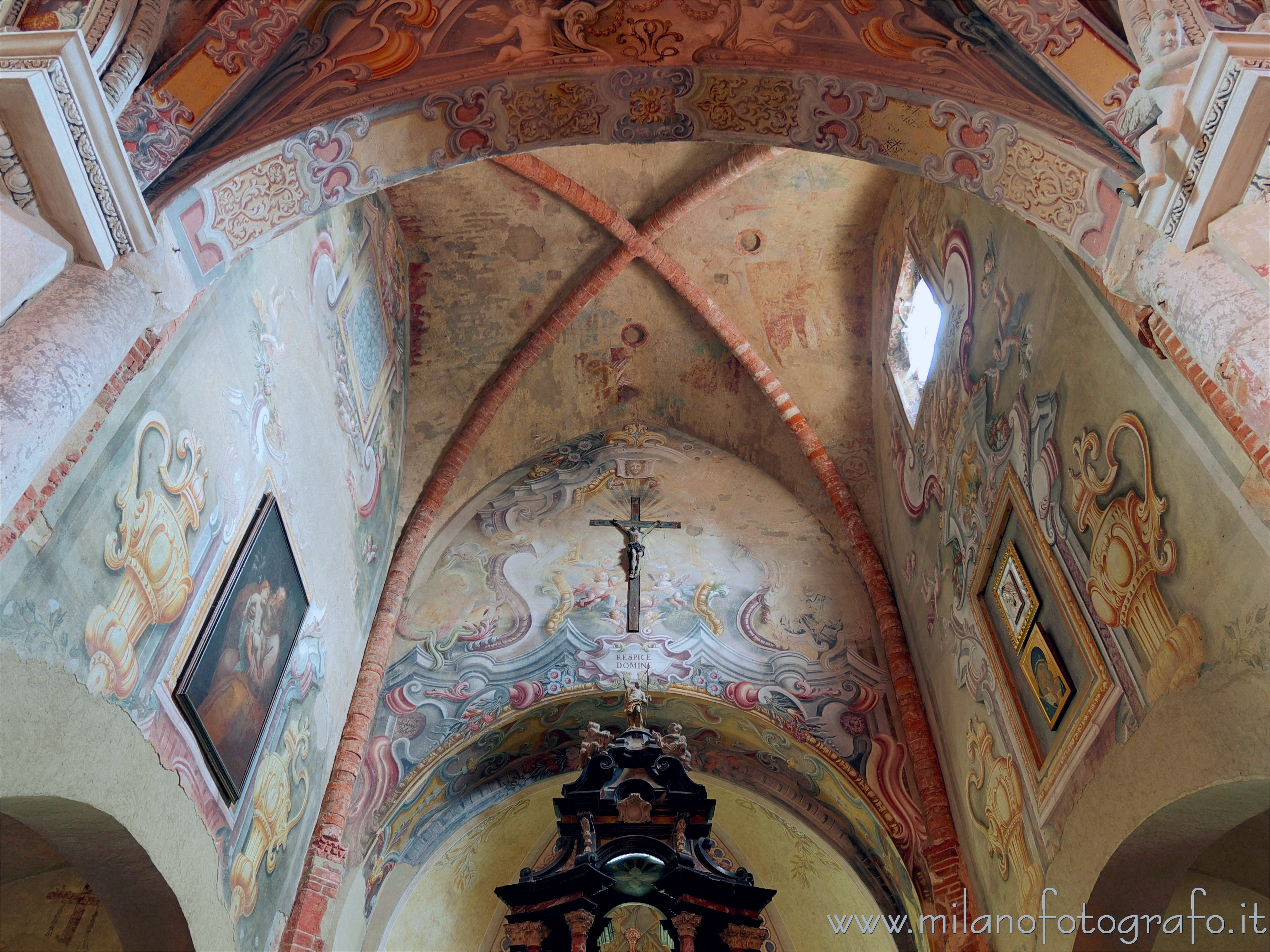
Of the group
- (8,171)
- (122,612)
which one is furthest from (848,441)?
(8,171)

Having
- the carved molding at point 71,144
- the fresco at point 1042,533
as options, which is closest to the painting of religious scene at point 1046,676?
the fresco at point 1042,533

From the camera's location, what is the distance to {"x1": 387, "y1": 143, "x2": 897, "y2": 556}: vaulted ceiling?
419 inches

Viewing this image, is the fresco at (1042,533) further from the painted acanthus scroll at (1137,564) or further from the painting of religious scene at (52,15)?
the painting of religious scene at (52,15)

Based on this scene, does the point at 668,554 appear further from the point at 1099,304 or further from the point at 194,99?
the point at 194,99

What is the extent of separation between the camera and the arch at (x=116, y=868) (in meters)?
4.57

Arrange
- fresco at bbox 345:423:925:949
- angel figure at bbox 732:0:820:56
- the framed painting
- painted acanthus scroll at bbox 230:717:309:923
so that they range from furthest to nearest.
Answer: fresco at bbox 345:423:925:949 < the framed painting < painted acanthus scroll at bbox 230:717:309:923 < angel figure at bbox 732:0:820:56

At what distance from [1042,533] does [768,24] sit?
356 centimetres

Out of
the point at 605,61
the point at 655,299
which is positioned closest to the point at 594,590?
the point at 655,299

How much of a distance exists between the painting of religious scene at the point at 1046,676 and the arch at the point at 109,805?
5.19m

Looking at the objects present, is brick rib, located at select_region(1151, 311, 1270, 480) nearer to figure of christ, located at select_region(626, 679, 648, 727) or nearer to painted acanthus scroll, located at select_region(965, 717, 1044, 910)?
painted acanthus scroll, located at select_region(965, 717, 1044, 910)

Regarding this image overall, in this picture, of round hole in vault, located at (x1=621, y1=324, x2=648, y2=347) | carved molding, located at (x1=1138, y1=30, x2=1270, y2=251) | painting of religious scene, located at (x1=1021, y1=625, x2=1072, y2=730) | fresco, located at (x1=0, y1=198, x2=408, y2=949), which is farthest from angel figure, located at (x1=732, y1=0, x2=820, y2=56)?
round hole in vault, located at (x1=621, y1=324, x2=648, y2=347)

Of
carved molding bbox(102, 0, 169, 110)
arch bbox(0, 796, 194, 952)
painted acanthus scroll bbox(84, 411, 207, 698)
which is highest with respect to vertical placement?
carved molding bbox(102, 0, 169, 110)

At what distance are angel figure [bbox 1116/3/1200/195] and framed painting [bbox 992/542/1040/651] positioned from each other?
3366 millimetres

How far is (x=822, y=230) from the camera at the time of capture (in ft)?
35.8
